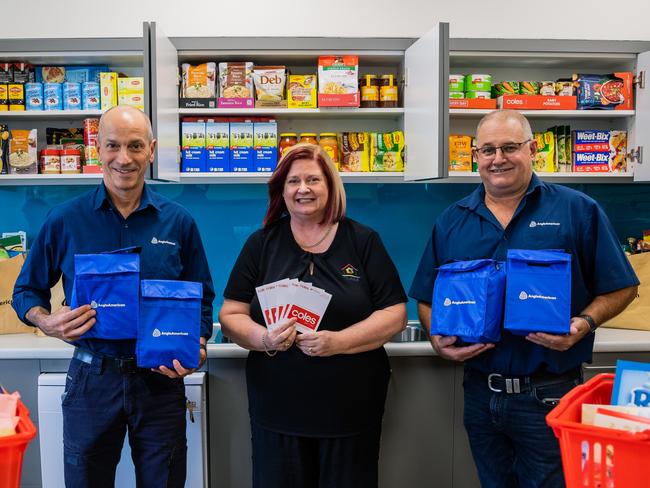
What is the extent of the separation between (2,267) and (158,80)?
1.19 meters

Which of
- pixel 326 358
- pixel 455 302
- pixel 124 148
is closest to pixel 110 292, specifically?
pixel 124 148

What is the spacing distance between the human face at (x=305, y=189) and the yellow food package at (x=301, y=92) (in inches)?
41.2

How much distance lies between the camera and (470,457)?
2.71 metres

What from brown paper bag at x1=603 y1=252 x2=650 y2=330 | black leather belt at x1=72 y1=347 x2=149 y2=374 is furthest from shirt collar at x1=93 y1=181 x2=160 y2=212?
brown paper bag at x1=603 y1=252 x2=650 y2=330

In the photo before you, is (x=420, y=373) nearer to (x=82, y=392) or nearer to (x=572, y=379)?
(x=572, y=379)

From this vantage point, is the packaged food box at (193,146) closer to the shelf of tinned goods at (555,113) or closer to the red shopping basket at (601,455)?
the shelf of tinned goods at (555,113)

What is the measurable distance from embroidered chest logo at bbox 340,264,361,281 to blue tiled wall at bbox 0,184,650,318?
1.36 meters

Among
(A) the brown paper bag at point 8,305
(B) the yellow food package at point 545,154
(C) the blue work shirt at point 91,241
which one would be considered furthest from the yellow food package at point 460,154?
(A) the brown paper bag at point 8,305

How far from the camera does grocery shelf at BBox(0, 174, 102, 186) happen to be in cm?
299

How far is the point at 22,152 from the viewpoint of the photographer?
3.04m

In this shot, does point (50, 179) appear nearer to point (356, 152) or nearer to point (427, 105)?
point (356, 152)

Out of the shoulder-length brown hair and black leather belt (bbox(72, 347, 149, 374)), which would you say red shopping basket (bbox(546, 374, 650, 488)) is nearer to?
the shoulder-length brown hair

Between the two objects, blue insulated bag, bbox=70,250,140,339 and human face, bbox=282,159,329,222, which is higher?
human face, bbox=282,159,329,222

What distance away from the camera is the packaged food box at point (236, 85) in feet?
9.83
